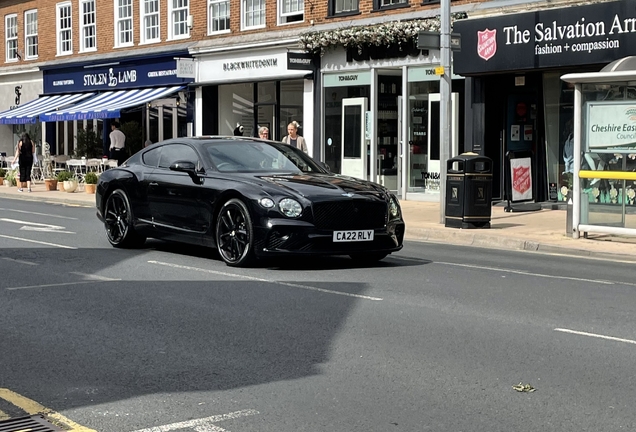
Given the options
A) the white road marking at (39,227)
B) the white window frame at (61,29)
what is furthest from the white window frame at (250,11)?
the white road marking at (39,227)

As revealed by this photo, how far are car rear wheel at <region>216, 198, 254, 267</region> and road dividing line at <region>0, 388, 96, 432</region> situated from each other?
5.42 metres

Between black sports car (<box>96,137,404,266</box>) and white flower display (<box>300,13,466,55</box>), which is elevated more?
white flower display (<box>300,13,466,55</box>)

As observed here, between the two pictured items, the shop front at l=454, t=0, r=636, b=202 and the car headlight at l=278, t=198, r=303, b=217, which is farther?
the shop front at l=454, t=0, r=636, b=202

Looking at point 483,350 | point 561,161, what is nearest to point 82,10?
point 561,161

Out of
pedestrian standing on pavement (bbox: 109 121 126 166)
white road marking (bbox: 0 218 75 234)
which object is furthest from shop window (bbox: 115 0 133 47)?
white road marking (bbox: 0 218 75 234)

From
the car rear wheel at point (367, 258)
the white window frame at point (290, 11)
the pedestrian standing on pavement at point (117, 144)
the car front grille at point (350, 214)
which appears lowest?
the car rear wheel at point (367, 258)

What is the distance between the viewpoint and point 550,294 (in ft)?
31.9

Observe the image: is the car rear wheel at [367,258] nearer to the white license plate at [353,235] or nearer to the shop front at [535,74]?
the white license plate at [353,235]

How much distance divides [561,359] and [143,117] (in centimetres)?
2738

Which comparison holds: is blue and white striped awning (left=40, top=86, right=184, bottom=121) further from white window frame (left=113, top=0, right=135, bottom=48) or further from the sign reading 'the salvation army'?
the sign reading 'the salvation army'

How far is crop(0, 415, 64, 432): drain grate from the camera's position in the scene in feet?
16.8

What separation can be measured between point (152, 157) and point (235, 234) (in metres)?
2.56

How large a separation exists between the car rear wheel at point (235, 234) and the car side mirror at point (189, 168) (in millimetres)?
734

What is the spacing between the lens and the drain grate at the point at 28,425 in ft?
16.8
